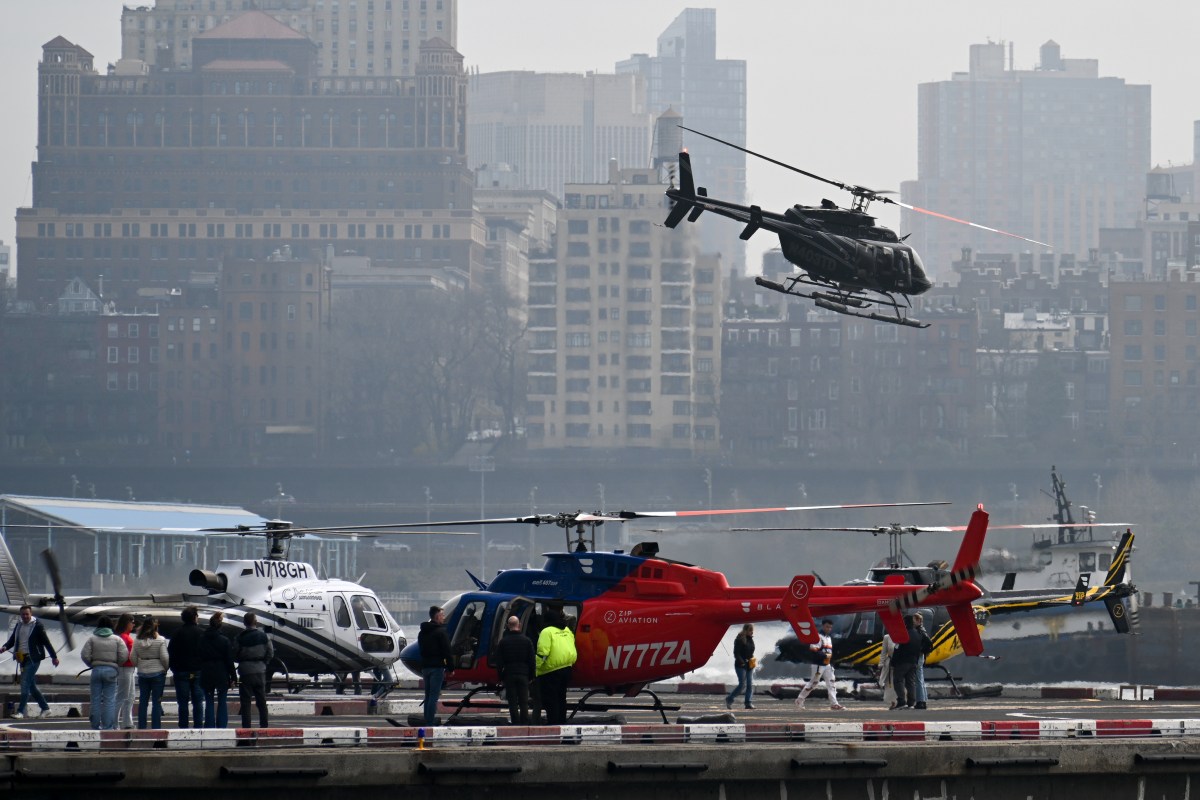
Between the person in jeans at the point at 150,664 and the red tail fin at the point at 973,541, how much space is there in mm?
8546

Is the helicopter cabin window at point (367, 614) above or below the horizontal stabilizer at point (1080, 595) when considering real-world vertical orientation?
above

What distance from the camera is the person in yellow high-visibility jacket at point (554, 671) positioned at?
23906mm

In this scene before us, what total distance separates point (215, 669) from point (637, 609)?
4950 millimetres

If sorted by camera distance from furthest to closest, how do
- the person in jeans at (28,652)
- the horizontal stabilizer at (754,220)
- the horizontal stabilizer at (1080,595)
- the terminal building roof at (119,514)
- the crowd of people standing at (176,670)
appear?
the terminal building roof at (119,514)
the horizontal stabilizer at (1080,595)
the horizontal stabilizer at (754,220)
the person in jeans at (28,652)
the crowd of people standing at (176,670)

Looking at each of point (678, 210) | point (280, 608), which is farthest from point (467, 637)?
point (678, 210)

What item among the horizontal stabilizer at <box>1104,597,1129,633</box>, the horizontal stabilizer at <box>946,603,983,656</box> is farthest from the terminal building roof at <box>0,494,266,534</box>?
the horizontal stabilizer at <box>946,603,983,656</box>

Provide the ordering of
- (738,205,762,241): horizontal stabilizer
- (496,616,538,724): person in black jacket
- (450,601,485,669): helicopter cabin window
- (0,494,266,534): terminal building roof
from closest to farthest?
(496,616,538,724): person in black jacket < (450,601,485,669): helicopter cabin window < (738,205,762,241): horizontal stabilizer < (0,494,266,534): terminal building roof

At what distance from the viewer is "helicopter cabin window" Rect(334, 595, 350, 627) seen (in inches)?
1321

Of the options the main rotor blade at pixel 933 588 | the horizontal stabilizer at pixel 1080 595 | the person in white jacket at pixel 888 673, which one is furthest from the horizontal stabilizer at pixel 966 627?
the horizontal stabilizer at pixel 1080 595

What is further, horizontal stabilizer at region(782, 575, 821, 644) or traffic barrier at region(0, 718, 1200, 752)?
horizontal stabilizer at region(782, 575, 821, 644)

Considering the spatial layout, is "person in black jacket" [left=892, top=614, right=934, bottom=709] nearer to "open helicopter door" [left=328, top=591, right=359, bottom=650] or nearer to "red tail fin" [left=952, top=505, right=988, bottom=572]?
"red tail fin" [left=952, top=505, right=988, bottom=572]

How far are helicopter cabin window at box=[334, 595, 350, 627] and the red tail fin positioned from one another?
38.6ft

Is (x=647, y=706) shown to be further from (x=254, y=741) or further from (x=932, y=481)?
(x=932, y=481)

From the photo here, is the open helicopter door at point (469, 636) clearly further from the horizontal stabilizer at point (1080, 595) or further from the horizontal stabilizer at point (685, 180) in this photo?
the horizontal stabilizer at point (1080, 595)
